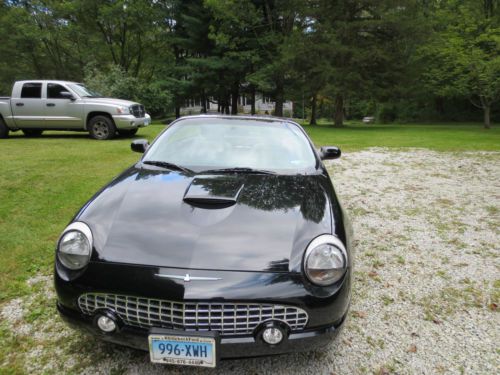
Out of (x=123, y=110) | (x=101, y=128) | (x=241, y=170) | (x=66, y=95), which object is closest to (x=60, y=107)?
(x=66, y=95)

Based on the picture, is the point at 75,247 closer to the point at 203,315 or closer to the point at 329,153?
the point at 203,315

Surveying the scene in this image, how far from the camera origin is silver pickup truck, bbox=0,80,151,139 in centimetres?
1001

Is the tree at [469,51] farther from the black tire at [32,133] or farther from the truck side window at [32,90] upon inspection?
the black tire at [32,133]

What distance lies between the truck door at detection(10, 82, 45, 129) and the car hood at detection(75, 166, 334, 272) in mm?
9434

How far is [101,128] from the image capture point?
10367 mm

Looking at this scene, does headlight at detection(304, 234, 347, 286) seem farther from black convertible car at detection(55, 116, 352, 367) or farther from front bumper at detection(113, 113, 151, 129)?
front bumper at detection(113, 113, 151, 129)

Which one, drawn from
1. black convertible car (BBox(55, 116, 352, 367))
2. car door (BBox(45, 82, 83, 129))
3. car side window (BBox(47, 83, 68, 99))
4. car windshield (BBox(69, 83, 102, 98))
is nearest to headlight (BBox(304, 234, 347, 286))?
black convertible car (BBox(55, 116, 352, 367))

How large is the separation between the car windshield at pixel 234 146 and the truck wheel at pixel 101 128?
302 inches

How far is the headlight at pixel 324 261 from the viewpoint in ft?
5.82

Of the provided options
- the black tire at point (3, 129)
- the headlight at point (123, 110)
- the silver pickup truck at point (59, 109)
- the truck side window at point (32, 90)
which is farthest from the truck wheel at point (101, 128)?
the black tire at point (3, 129)

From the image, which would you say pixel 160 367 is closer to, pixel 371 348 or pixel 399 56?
pixel 371 348

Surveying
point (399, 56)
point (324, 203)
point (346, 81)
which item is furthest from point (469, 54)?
point (324, 203)

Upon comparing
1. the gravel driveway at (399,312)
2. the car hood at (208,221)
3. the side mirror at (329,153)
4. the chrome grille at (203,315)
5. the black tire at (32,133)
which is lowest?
the gravel driveway at (399,312)

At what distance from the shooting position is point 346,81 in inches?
778
